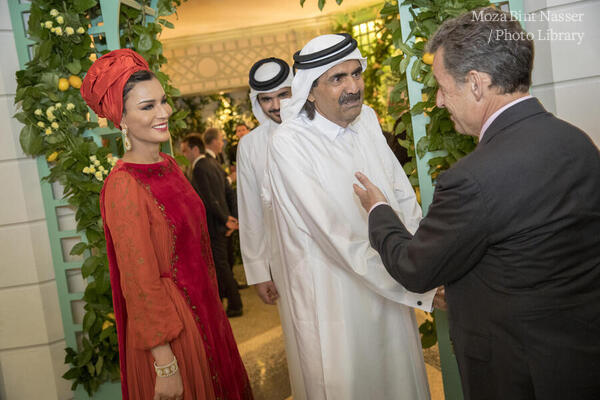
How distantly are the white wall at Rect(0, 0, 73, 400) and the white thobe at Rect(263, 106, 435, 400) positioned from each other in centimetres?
144

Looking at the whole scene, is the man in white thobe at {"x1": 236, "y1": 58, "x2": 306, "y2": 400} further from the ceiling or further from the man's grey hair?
the ceiling

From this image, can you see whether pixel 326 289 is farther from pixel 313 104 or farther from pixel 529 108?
pixel 529 108

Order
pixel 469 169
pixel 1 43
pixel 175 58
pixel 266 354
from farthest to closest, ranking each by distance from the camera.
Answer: pixel 175 58
pixel 266 354
pixel 1 43
pixel 469 169

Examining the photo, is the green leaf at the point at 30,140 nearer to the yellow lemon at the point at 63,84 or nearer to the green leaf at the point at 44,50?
the yellow lemon at the point at 63,84

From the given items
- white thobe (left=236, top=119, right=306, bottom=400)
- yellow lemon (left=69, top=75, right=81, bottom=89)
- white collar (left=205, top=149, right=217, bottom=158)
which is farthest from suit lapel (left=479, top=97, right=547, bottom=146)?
white collar (left=205, top=149, right=217, bottom=158)

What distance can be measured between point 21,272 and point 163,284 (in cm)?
127

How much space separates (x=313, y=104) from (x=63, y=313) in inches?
71.3

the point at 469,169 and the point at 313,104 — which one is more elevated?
the point at 313,104

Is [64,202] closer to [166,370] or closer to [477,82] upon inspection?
[166,370]

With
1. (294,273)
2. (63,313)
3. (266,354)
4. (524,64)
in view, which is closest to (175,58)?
(266,354)

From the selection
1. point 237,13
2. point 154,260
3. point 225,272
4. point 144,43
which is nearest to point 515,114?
point 154,260

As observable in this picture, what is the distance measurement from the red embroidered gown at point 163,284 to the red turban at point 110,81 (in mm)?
219

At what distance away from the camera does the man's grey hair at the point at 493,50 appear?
132 centimetres

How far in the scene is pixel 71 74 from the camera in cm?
270
